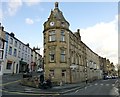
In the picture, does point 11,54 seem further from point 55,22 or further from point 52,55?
point 55,22

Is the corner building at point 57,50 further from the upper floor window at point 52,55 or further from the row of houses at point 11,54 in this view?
the row of houses at point 11,54

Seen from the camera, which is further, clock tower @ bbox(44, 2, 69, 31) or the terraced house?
clock tower @ bbox(44, 2, 69, 31)

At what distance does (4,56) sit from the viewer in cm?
4356

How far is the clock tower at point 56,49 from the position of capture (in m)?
33.8

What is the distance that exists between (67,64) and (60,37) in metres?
5.24

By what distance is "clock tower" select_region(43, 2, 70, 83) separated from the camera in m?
33.8

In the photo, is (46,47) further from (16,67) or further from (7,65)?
(16,67)

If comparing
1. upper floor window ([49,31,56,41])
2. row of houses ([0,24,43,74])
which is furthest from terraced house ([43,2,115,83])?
row of houses ([0,24,43,74])

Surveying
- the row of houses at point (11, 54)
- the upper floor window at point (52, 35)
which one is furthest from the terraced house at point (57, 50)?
the row of houses at point (11, 54)

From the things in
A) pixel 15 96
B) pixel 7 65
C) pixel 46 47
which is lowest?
pixel 15 96

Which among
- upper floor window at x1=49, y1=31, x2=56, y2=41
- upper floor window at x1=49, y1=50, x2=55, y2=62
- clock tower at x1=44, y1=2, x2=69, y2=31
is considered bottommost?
upper floor window at x1=49, y1=50, x2=55, y2=62

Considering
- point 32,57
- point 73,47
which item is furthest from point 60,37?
point 32,57

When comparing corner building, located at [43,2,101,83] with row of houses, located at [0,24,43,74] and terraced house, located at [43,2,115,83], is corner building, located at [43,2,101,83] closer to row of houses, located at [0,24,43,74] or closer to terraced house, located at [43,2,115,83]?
terraced house, located at [43,2,115,83]

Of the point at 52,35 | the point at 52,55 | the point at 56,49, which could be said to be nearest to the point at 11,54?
the point at 52,35
